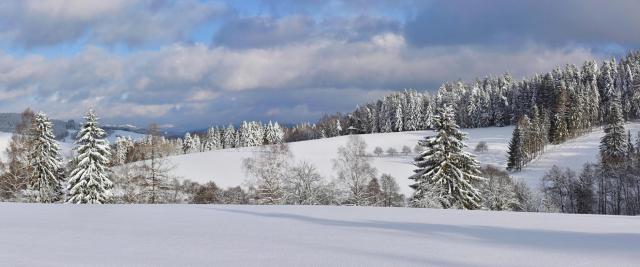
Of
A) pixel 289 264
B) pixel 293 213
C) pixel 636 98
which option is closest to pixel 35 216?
pixel 293 213

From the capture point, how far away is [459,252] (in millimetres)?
7773

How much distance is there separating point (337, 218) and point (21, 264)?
833cm

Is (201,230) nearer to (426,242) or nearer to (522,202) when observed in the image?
(426,242)

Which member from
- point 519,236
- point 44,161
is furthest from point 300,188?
point 519,236

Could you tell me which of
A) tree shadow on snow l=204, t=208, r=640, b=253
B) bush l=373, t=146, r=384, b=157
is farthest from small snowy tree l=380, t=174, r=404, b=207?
bush l=373, t=146, r=384, b=157

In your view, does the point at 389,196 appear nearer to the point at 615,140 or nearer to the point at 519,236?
the point at 519,236

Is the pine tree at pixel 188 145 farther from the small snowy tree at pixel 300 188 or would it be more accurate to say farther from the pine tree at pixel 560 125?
the small snowy tree at pixel 300 188

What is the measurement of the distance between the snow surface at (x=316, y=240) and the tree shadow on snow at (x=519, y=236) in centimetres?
2

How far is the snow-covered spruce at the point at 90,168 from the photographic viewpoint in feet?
98.5

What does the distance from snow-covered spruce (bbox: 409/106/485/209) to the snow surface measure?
16.1 meters

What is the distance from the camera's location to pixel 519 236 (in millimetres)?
9750

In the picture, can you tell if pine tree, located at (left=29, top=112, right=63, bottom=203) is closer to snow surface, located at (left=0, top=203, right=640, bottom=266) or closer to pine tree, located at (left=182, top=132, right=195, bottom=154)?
snow surface, located at (left=0, top=203, right=640, bottom=266)

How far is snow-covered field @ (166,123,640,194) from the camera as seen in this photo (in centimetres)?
8178

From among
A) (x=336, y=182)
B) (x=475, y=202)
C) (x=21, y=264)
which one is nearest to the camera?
(x=21, y=264)
